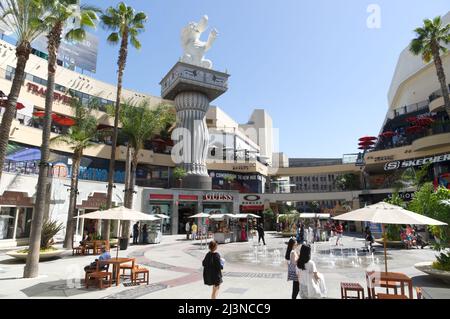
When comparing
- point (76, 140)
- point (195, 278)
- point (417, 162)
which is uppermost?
point (417, 162)

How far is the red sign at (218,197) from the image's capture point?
39250mm

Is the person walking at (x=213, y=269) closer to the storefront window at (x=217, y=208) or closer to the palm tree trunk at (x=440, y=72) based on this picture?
the palm tree trunk at (x=440, y=72)

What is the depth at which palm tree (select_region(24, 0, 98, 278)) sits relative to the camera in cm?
1138

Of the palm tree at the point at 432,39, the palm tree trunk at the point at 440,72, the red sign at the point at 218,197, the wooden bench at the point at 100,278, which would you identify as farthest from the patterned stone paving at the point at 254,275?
the red sign at the point at 218,197

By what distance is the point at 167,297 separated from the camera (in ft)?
28.8

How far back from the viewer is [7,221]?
2231 centimetres

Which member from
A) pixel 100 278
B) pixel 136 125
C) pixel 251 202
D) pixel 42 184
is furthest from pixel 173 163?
pixel 100 278

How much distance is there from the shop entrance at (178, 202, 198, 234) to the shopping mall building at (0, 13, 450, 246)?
12 cm

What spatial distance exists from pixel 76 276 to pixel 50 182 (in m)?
15.6

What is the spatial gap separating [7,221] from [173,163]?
76.8 ft

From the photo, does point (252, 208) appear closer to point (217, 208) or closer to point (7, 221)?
point (217, 208)
